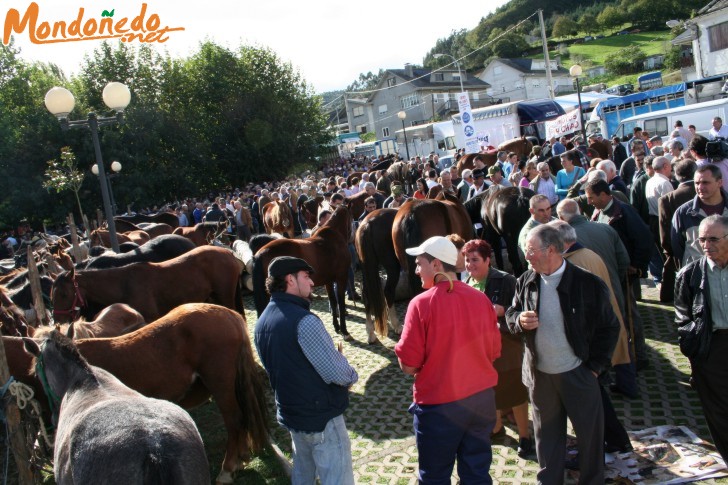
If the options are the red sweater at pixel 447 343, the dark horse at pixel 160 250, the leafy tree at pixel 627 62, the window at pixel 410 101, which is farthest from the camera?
the window at pixel 410 101

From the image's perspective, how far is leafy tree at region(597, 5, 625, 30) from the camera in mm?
87688

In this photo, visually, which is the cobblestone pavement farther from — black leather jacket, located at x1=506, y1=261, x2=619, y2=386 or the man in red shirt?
black leather jacket, located at x1=506, y1=261, x2=619, y2=386

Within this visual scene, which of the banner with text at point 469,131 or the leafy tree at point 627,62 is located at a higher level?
the leafy tree at point 627,62

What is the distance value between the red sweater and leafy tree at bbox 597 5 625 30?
99.8 meters

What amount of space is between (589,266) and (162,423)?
333 cm

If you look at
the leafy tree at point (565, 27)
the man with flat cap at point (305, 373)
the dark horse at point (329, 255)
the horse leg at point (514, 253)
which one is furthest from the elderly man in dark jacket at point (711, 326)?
the leafy tree at point (565, 27)

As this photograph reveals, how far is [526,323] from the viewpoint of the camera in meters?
3.58

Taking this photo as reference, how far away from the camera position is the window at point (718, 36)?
34.1 m

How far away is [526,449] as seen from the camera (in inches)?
181

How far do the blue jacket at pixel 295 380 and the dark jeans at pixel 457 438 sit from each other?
0.60m

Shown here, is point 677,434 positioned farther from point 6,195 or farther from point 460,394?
point 6,195

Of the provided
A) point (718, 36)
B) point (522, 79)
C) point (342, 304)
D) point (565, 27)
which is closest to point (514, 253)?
point (342, 304)

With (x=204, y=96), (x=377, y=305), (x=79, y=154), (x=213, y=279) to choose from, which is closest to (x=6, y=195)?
(x=79, y=154)

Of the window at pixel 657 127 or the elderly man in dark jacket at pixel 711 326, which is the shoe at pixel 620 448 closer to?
the elderly man in dark jacket at pixel 711 326
